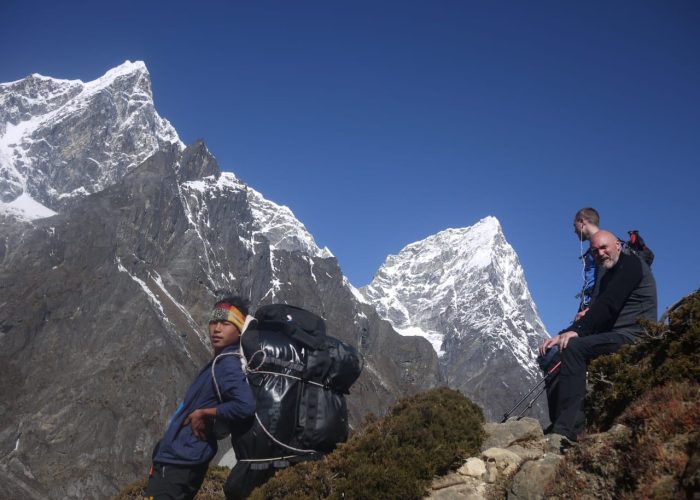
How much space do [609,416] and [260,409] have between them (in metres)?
4.49

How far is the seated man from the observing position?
7.90 metres

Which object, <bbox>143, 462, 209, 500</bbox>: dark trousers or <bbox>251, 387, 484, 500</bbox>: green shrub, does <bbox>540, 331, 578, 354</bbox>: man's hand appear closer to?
<bbox>251, 387, 484, 500</bbox>: green shrub

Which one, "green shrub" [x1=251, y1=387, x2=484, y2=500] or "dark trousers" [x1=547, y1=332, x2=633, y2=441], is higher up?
"dark trousers" [x1=547, y1=332, x2=633, y2=441]

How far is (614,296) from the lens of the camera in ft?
26.2

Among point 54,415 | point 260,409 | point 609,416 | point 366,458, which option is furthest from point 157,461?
point 54,415

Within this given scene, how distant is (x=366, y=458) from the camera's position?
25.2 feet

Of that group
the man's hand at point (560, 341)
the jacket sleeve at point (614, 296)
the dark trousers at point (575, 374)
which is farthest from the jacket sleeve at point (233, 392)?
the jacket sleeve at point (614, 296)

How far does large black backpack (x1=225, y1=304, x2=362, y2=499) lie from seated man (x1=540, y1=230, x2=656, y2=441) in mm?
3172

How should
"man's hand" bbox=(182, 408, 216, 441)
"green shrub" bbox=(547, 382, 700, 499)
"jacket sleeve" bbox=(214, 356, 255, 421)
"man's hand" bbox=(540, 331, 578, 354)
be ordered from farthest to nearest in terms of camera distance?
1. "man's hand" bbox=(540, 331, 578, 354)
2. "man's hand" bbox=(182, 408, 216, 441)
3. "jacket sleeve" bbox=(214, 356, 255, 421)
4. "green shrub" bbox=(547, 382, 700, 499)

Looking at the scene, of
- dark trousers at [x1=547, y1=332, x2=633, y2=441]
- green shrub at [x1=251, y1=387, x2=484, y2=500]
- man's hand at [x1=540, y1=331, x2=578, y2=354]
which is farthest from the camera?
man's hand at [x1=540, y1=331, x2=578, y2=354]

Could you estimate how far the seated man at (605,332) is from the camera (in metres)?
7.90

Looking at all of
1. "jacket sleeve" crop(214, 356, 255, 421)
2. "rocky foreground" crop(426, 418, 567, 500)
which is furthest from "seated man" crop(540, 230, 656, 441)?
"jacket sleeve" crop(214, 356, 255, 421)

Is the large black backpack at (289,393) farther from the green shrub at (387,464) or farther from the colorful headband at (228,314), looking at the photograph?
the green shrub at (387,464)

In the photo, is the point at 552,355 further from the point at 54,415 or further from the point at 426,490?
the point at 54,415
